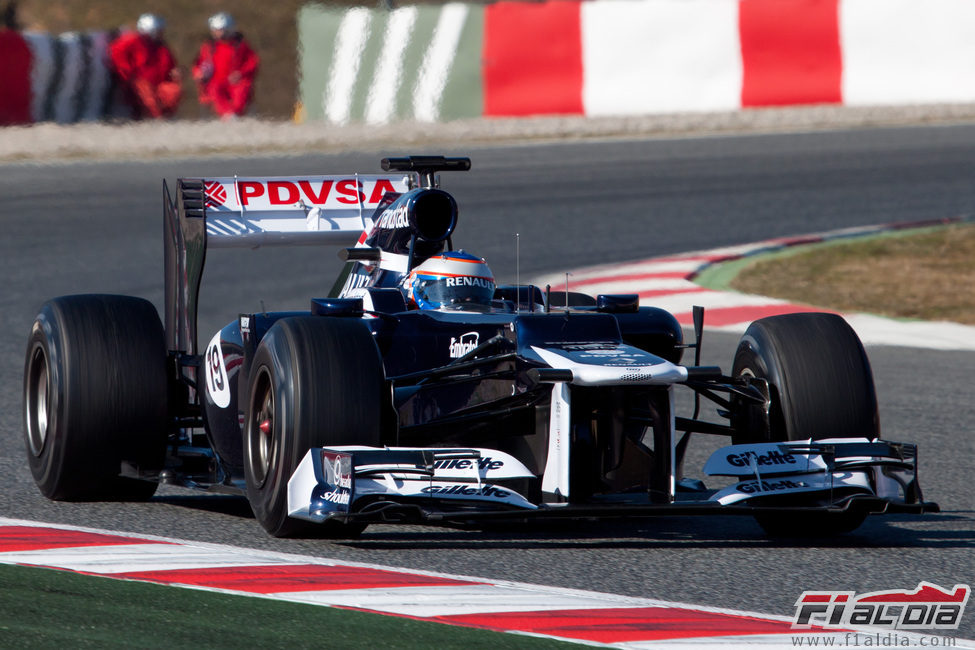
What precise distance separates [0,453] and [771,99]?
49.0 feet

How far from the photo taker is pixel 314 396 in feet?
17.6

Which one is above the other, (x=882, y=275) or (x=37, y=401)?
(x=37, y=401)

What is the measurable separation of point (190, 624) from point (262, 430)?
4.56 ft

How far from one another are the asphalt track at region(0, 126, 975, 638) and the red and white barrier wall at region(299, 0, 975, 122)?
3.14 feet

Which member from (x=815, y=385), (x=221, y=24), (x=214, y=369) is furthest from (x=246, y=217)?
(x=221, y=24)

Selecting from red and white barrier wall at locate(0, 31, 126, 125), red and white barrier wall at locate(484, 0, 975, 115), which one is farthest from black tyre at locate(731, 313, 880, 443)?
red and white barrier wall at locate(0, 31, 126, 125)

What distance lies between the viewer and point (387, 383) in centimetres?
565

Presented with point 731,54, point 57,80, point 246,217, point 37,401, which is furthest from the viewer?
point 57,80

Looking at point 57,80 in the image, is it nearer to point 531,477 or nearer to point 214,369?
point 214,369

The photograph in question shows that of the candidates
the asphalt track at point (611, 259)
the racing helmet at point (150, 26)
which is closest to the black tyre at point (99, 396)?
the asphalt track at point (611, 259)

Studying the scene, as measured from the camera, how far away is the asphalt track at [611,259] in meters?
5.39

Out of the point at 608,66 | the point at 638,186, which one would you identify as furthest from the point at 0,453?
the point at 608,66

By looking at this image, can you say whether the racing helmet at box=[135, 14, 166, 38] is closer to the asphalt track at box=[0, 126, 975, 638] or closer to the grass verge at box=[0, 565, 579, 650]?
the asphalt track at box=[0, 126, 975, 638]

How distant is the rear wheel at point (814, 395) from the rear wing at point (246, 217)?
2173 millimetres
